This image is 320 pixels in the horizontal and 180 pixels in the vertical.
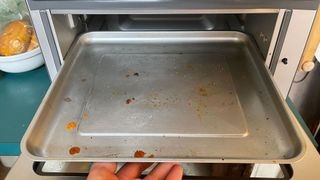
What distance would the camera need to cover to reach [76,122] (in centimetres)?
50

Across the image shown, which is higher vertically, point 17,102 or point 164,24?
point 164,24

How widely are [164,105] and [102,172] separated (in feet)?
0.56

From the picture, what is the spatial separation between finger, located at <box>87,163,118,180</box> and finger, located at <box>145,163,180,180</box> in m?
0.06

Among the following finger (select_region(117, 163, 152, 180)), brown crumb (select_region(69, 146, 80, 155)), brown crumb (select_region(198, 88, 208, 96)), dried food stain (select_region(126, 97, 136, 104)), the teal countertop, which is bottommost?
the teal countertop

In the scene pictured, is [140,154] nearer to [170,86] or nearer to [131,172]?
[131,172]

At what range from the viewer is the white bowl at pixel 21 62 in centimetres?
72

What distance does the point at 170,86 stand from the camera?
1.91 ft

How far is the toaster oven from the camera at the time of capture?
45 centimetres

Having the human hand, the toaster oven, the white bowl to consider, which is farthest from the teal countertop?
the human hand

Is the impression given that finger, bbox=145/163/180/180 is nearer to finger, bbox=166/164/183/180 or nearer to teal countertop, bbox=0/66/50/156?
finger, bbox=166/164/183/180

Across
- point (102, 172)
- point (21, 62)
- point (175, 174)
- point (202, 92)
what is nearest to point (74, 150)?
point (102, 172)

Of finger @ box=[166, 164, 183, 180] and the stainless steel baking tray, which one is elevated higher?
the stainless steel baking tray

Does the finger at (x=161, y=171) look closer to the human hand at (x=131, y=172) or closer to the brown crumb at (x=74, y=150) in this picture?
the human hand at (x=131, y=172)

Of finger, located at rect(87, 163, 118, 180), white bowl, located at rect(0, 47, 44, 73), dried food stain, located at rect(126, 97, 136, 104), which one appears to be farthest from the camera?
white bowl, located at rect(0, 47, 44, 73)
